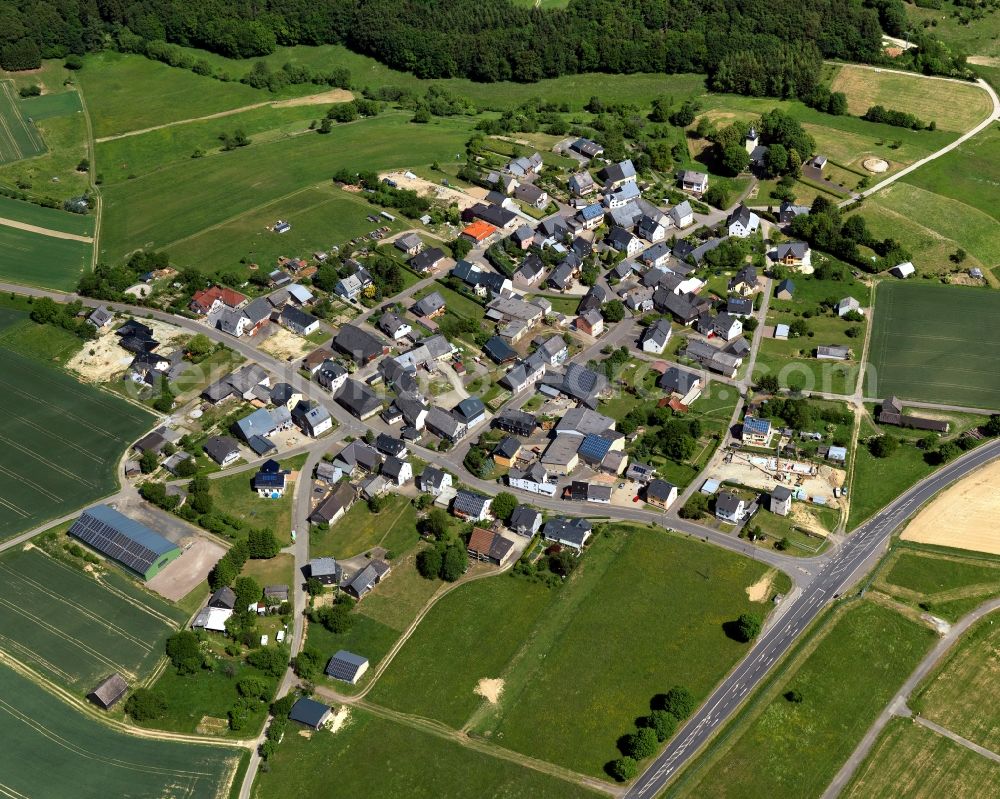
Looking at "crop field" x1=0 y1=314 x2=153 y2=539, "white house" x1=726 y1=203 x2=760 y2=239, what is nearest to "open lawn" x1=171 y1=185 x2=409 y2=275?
"crop field" x1=0 y1=314 x2=153 y2=539

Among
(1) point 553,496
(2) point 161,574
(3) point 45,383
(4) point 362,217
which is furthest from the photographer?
(4) point 362,217

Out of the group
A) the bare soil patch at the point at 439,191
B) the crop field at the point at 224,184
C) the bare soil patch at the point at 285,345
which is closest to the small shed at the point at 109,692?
the bare soil patch at the point at 285,345

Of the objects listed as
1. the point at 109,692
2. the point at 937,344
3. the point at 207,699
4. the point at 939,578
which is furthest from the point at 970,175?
the point at 109,692

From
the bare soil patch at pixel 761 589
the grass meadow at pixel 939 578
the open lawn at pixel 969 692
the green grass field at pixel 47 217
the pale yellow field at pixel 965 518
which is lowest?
the open lawn at pixel 969 692

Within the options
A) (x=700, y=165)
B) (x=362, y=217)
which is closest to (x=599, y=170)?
(x=700, y=165)

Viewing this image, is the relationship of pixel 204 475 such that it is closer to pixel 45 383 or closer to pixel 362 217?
pixel 45 383

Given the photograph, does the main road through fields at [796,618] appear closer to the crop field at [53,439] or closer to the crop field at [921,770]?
the crop field at [921,770]

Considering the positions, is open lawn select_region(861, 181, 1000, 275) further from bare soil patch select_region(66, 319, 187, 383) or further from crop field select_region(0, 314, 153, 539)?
crop field select_region(0, 314, 153, 539)
